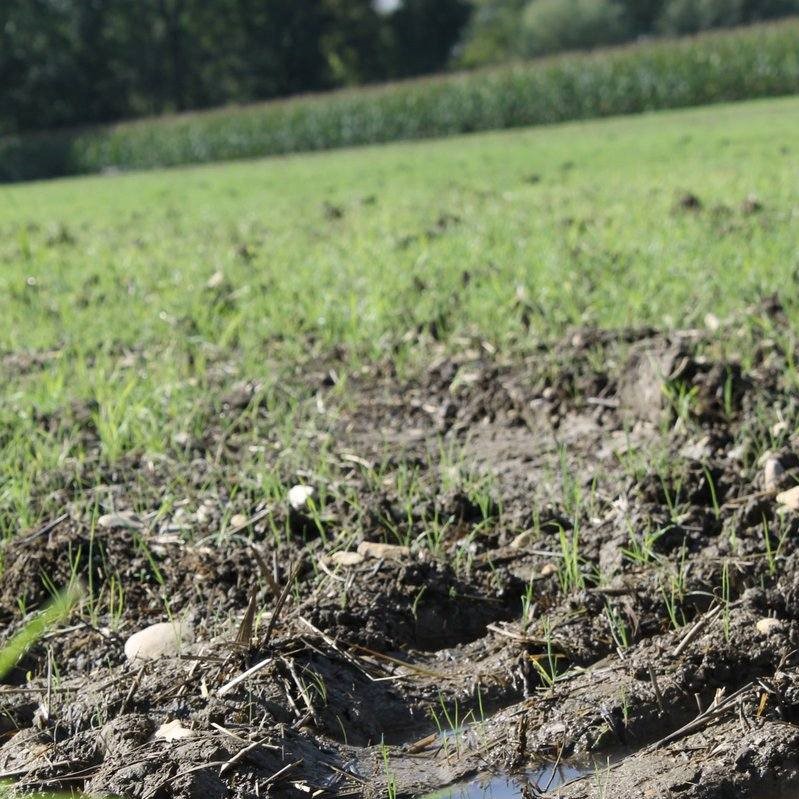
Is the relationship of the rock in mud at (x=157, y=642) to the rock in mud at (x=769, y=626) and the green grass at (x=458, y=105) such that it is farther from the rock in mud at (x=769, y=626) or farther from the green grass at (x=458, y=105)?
the green grass at (x=458, y=105)

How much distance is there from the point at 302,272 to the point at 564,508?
3136 millimetres

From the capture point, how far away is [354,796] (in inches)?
69.3

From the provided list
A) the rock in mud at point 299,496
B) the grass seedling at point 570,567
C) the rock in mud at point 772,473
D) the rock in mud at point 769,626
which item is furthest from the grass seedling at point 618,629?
the rock in mud at point 299,496

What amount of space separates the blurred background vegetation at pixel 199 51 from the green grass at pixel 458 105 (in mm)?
15160

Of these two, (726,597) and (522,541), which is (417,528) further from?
(726,597)

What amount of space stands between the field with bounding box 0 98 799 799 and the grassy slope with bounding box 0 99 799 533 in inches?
1.0

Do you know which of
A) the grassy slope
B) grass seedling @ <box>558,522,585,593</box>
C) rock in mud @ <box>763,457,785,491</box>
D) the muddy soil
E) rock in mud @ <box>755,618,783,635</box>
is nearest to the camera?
the muddy soil

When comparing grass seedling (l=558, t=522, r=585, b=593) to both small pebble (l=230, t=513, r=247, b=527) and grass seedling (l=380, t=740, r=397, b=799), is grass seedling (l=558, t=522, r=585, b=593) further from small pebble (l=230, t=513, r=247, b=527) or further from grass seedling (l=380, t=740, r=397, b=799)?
small pebble (l=230, t=513, r=247, b=527)

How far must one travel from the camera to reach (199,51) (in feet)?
186

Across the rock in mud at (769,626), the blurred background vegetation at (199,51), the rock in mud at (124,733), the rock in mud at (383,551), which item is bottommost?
the rock in mud at (769,626)

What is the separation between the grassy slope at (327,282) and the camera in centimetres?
358

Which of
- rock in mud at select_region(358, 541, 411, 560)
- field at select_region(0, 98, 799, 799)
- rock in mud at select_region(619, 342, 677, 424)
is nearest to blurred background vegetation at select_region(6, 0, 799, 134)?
field at select_region(0, 98, 799, 799)

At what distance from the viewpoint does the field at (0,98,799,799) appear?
6.10 ft

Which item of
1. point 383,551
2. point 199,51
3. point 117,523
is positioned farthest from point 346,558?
point 199,51
